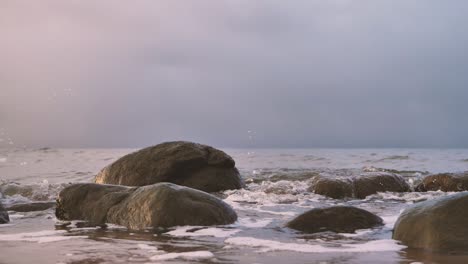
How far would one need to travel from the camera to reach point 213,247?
16.9 ft

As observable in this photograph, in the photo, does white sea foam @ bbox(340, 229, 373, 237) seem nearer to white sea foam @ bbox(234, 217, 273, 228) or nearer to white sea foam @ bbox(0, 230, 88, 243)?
white sea foam @ bbox(234, 217, 273, 228)

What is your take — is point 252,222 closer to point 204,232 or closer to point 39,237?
point 204,232

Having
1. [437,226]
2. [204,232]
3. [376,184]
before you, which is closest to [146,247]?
[204,232]

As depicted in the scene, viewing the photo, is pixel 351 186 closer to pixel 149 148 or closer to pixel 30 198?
pixel 149 148

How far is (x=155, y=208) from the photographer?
6.89 meters

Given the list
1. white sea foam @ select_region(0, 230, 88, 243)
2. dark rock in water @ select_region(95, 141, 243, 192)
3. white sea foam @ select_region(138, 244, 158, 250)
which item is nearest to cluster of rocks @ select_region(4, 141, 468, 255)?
dark rock in water @ select_region(95, 141, 243, 192)

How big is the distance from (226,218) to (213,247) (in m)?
1.91

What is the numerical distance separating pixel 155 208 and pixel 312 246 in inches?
104

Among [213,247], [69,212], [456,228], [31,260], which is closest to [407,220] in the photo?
[456,228]

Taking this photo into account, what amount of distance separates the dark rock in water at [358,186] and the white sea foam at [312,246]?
6.26m

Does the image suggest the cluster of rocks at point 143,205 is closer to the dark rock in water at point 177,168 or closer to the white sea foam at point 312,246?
the white sea foam at point 312,246

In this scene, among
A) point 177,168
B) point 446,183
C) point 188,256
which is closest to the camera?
point 188,256

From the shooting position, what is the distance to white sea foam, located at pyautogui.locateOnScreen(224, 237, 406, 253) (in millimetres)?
5015

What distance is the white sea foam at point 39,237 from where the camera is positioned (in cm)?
584
